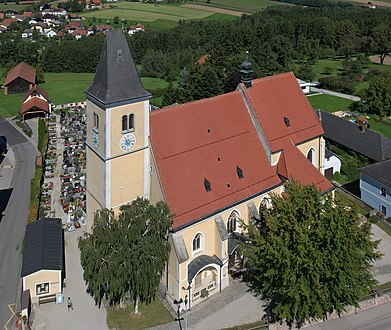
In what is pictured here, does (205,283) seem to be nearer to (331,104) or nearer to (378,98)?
(378,98)

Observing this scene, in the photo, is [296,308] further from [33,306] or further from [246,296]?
[33,306]

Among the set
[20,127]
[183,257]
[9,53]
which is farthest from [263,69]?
[183,257]

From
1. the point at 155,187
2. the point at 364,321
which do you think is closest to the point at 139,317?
the point at 155,187

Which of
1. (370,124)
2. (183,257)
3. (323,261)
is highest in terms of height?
(370,124)

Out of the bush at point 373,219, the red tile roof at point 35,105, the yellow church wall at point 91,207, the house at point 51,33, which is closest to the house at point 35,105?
the red tile roof at point 35,105

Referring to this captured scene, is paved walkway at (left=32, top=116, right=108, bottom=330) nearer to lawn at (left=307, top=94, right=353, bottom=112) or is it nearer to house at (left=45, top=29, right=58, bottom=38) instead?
lawn at (left=307, top=94, right=353, bottom=112)

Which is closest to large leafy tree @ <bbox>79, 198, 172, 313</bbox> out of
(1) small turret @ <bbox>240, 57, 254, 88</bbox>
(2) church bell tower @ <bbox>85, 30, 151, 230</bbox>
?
(2) church bell tower @ <bbox>85, 30, 151, 230</bbox>
